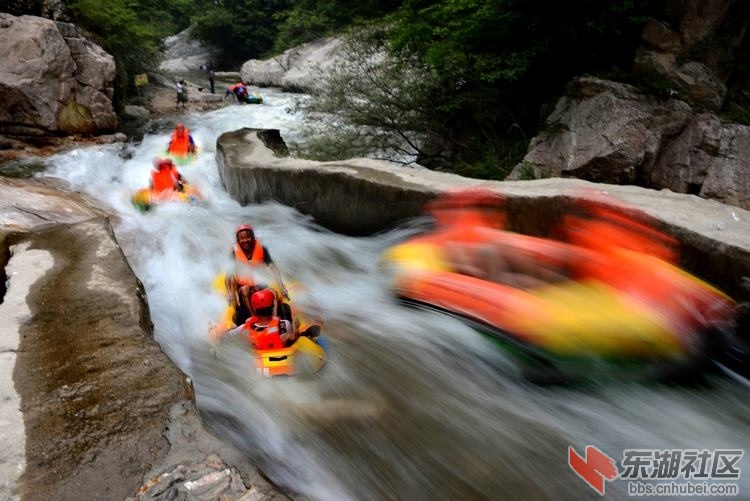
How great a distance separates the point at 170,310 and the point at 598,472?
352cm

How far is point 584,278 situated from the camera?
3332mm

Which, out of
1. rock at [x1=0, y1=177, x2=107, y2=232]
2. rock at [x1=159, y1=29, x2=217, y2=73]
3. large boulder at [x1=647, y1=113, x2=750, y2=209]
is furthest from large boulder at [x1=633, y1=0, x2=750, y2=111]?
rock at [x1=159, y1=29, x2=217, y2=73]

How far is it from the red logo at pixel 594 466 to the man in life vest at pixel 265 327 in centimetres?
192

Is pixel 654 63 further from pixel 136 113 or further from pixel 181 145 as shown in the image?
pixel 136 113

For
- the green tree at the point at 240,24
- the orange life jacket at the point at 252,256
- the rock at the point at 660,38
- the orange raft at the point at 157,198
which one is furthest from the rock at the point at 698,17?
the green tree at the point at 240,24

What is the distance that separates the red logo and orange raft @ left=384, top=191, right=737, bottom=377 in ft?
1.62

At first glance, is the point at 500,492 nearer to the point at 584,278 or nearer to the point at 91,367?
the point at 584,278

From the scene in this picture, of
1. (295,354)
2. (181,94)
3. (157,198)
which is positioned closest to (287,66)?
(181,94)

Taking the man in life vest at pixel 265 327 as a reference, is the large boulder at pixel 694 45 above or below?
above

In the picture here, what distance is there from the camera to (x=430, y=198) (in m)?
4.81

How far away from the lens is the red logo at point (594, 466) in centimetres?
250

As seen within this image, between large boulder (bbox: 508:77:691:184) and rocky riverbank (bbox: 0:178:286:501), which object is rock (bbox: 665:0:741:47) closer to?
large boulder (bbox: 508:77:691:184)

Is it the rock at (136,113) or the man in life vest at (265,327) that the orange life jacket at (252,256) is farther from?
the rock at (136,113)

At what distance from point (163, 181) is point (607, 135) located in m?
6.53
